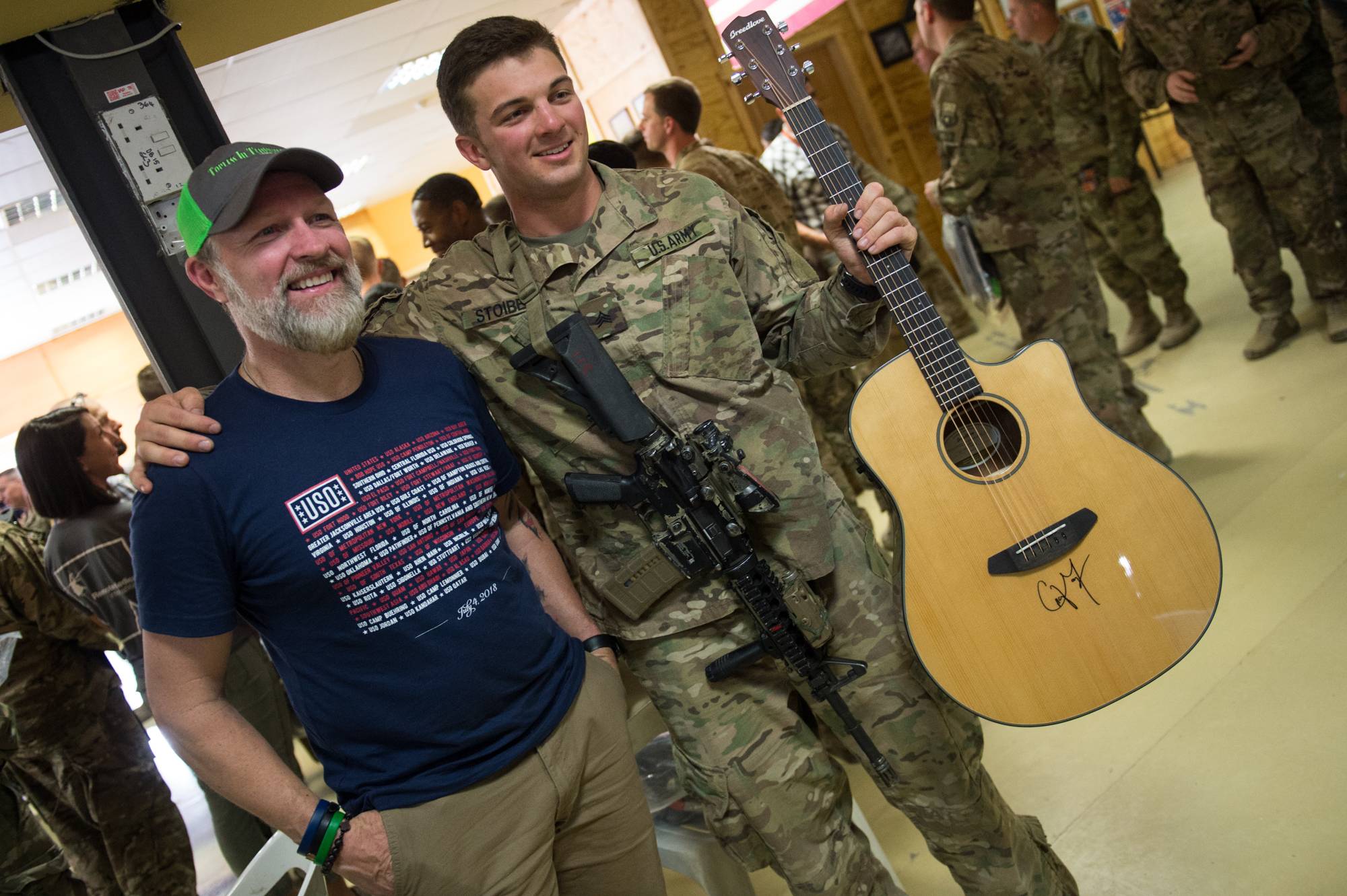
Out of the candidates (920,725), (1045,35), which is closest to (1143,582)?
(920,725)

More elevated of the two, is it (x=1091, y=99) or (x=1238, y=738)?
(x=1091, y=99)

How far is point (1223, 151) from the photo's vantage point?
409cm

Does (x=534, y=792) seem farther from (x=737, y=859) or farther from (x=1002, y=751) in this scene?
(x=1002, y=751)

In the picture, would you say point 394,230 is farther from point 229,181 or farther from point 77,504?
point 229,181

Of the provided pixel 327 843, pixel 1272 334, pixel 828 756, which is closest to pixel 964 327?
pixel 1272 334

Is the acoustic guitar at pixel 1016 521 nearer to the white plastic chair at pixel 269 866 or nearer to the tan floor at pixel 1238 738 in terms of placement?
the tan floor at pixel 1238 738

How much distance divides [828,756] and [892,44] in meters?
6.55

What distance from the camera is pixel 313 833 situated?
131cm

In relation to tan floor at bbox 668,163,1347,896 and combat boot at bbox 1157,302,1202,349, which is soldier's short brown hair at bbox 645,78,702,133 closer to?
Answer: tan floor at bbox 668,163,1347,896

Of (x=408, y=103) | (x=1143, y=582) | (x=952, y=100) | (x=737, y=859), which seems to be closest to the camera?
(x=1143, y=582)

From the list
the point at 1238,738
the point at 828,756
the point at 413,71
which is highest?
the point at 413,71

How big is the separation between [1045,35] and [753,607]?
4.27m

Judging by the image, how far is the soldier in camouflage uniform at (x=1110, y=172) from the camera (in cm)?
486

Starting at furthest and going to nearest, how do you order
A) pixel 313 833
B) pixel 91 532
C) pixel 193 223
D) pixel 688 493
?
pixel 91 532 < pixel 688 493 < pixel 193 223 < pixel 313 833
